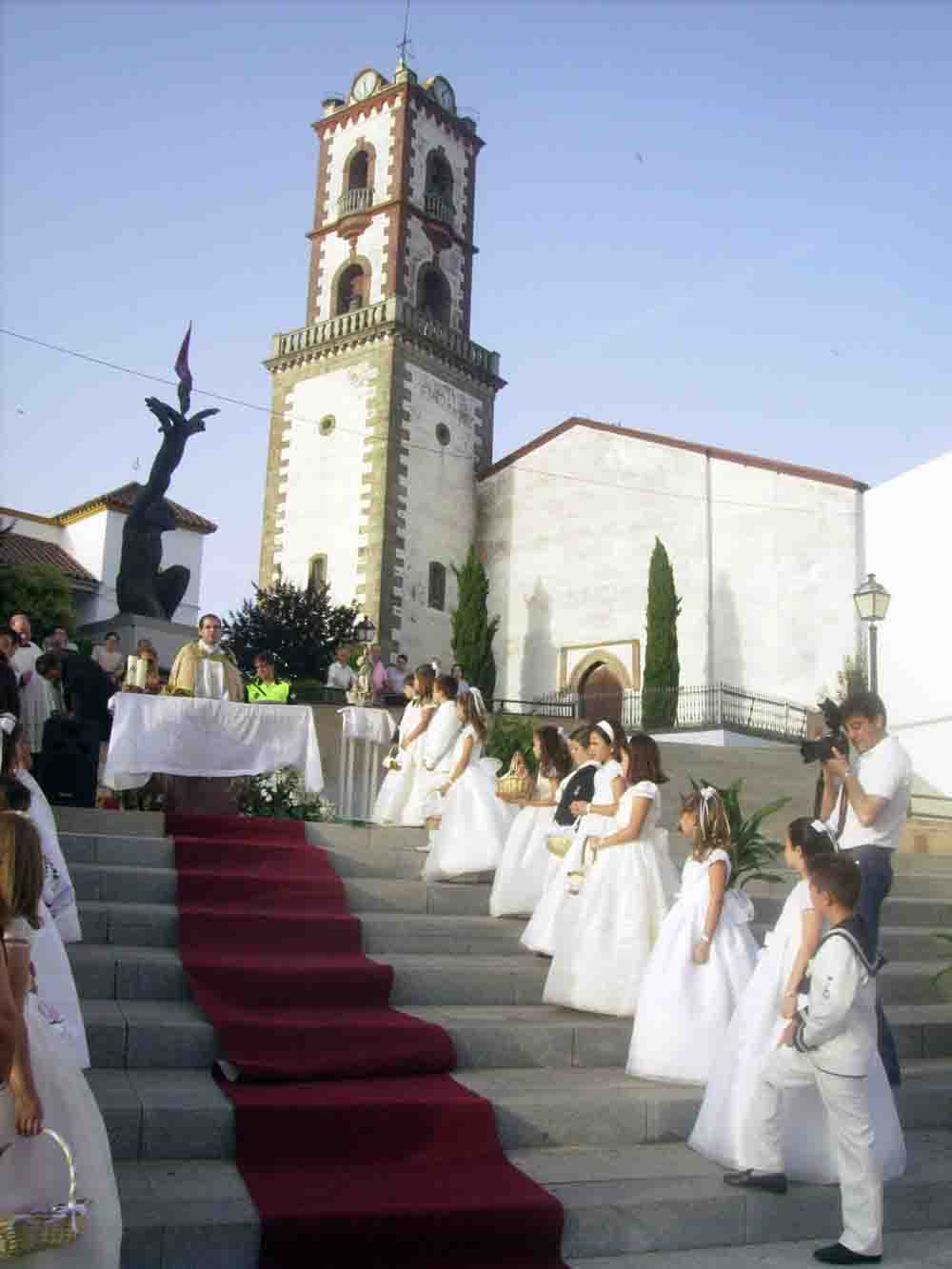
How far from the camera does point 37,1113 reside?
10.8ft

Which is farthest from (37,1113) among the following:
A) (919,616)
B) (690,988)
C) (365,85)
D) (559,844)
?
(365,85)

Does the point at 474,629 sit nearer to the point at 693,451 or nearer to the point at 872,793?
the point at 693,451

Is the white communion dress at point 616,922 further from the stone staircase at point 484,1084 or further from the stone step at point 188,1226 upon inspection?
the stone step at point 188,1226

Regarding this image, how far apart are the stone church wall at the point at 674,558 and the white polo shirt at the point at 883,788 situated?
20.8 m

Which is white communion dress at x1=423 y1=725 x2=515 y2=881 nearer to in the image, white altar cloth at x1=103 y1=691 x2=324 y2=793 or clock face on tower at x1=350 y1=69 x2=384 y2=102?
white altar cloth at x1=103 y1=691 x2=324 y2=793

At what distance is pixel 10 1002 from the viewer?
125 inches

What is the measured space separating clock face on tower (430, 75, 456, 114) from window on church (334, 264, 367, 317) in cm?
580

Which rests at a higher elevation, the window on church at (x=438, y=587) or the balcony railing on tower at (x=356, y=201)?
the balcony railing on tower at (x=356, y=201)

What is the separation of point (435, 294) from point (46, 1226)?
3261cm

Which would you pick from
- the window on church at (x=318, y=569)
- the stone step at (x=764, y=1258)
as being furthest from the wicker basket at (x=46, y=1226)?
the window on church at (x=318, y=569)

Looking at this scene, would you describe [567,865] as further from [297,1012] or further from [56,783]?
[56,783]

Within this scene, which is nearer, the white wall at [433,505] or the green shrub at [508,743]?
the green shrub at [508,743]

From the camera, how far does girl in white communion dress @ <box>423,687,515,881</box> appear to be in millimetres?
8680

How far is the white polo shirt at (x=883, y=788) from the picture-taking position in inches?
238
